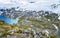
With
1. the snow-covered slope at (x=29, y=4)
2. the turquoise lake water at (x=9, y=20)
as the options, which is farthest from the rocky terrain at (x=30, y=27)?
the snow-covered slope at (x=29, y=4)

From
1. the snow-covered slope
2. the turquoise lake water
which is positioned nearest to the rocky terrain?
the turquoise lake water

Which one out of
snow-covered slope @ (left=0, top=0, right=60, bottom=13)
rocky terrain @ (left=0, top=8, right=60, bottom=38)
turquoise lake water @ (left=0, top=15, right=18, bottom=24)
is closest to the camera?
rocky terrain @ (left=0, top=8, right=60, bottom=38)

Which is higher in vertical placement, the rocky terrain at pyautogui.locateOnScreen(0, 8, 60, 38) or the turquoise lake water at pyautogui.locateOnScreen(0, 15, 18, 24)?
the turquoise lake water at pyautogui.locateOnScreen(0, 15, 18, 24)

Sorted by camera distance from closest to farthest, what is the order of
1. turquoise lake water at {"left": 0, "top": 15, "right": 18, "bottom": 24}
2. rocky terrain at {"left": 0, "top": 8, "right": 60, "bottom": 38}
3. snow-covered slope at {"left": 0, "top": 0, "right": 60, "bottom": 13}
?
rocky terrain at {"left": 0, "top": 8, "right": 60, "bottom": 38} → turquoise lake water at {"left": 0, "top": 15, "right": 18, "bottom": 24} → snow-covered slope at {"left": 0, "top": 0, "right": 60, "bottom": 13}

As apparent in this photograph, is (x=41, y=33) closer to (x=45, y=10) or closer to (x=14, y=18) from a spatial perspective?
(x=14, y=18)

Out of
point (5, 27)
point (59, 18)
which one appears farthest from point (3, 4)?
point (59, 18)

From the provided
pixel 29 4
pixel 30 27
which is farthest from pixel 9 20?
pixel 29 4

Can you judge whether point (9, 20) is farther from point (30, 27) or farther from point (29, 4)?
point (29, 4)

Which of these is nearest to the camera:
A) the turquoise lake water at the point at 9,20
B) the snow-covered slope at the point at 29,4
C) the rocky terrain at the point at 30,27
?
the rocky terrain at the point at 30,27

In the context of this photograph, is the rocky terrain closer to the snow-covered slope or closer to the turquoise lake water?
the turquoise lake water

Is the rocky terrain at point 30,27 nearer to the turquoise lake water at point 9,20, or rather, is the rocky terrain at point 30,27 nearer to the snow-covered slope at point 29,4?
the turquoise lake water at point 9,20

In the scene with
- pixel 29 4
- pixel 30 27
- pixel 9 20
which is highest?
pixel 29 4
